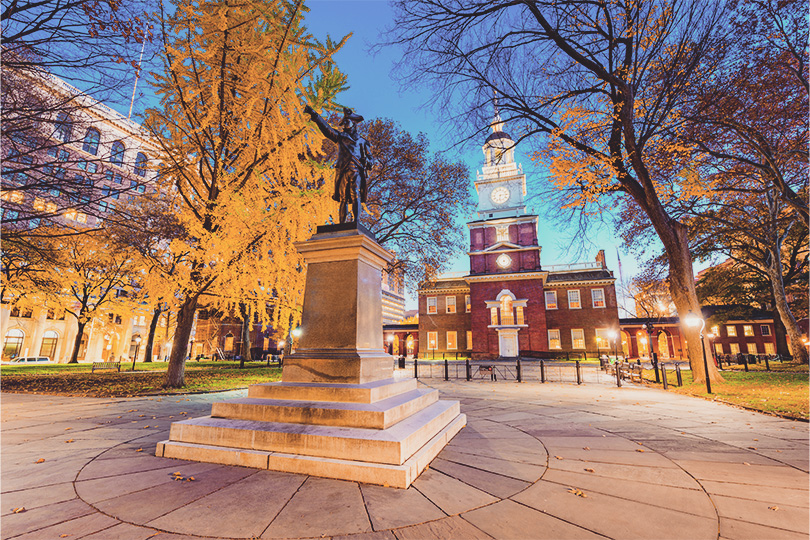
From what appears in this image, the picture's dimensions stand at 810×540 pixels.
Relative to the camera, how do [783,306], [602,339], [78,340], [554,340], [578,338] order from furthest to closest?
[554,340]
[578,338]
[602,339]
[78,340]
[783,306]

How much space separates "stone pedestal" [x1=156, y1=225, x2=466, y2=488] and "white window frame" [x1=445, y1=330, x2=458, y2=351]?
123ft

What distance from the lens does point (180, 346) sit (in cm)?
1062

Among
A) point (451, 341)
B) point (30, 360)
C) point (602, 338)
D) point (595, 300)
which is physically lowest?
point (30, 360)

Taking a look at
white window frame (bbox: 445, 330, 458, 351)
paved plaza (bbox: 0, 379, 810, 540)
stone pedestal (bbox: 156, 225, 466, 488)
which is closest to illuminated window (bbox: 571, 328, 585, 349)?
white window frame (bbox: 445, 330, 458, 351)

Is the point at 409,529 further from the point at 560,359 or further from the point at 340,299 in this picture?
the point at 560,359

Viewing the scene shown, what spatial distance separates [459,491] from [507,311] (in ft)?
121

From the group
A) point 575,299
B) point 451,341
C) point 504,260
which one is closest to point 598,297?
point 575,299

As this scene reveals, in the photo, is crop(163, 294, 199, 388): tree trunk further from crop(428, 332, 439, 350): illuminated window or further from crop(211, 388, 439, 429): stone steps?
crop(428, 332, 439, 350): illuminated window

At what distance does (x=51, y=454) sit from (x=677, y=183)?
19.4 meters

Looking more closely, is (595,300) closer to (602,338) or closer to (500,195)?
(602,338)

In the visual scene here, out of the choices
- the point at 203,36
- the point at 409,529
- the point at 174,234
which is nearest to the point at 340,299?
the point at 409,529

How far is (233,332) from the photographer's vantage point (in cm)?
4416

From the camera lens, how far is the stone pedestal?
333 cm

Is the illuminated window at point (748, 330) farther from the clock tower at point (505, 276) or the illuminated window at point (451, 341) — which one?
the illuminated window at point (451, 341)
